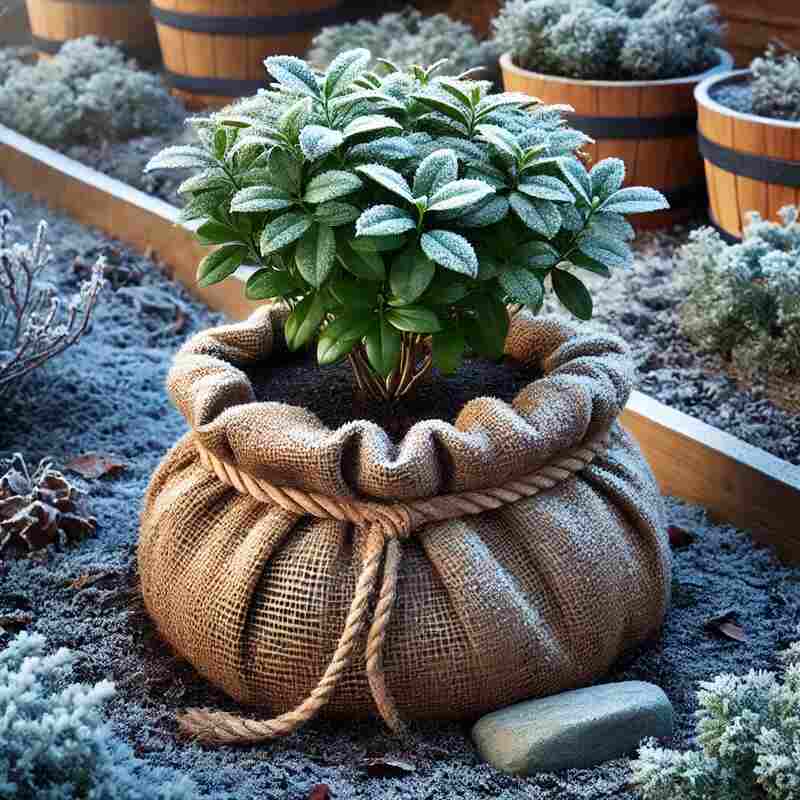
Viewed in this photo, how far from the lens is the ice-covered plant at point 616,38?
4.45 meters

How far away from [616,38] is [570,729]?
3.03m

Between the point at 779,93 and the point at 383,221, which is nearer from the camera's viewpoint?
the point at 383,221

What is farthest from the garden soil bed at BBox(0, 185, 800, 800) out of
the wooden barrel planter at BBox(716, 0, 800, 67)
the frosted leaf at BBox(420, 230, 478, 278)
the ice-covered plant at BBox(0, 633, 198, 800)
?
the wooden barrel planter at BBox(716, 0, 800, 67)

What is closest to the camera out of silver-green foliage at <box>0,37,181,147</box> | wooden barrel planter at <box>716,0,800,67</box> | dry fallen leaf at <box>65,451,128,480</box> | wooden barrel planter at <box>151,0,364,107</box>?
dry fallen leaf at <box>65,451,128,480</box>

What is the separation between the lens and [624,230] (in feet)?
7.75

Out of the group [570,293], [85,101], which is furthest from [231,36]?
[570,293]

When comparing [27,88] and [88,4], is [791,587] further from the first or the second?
[88,4]

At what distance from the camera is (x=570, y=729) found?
2.16 meters

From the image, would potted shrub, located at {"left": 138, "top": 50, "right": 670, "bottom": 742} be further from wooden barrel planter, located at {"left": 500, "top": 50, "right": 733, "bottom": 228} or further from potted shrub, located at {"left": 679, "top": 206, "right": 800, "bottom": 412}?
wooden barrel planter, located at {"left": 500, "top": 50, "right": 733, "bottom": 228}

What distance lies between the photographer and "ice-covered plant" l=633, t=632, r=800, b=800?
187 cm

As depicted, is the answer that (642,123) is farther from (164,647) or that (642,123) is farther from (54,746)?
(54,746)

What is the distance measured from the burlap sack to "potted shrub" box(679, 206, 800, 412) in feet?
3.34

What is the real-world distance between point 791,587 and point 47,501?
5.42ft

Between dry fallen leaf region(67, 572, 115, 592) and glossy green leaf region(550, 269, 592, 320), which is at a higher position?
glossy green leaf region(550, 269, 592, 320)
